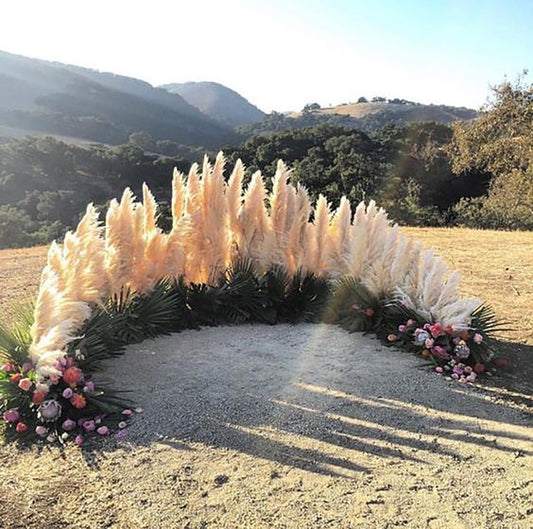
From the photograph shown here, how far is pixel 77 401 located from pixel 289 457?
124 centimetres

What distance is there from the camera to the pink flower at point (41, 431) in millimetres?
2825

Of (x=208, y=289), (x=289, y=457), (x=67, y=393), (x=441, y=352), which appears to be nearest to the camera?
(x=289, y=457)

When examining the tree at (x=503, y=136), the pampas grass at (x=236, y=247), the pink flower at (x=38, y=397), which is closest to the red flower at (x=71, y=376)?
the pink flower at (x=38, y=397)

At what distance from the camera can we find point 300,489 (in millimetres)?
2400

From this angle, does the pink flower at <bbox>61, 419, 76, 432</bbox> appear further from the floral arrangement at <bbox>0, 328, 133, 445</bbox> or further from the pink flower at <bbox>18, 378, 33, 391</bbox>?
the pink flower at <bbox>18, 378, 33, 391</bbox>

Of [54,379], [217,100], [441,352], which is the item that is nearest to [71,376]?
[54,379]

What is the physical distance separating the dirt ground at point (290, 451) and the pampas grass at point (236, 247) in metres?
0.60

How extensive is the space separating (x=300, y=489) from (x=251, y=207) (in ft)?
10.3

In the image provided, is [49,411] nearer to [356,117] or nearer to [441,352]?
[441,352]

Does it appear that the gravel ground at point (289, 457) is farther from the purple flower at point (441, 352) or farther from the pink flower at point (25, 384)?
the pink flower at point (25, 384)

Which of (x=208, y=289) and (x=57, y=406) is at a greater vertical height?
(x=208, y=289)

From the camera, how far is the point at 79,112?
207 ft

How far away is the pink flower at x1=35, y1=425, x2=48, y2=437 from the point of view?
9.27 ft

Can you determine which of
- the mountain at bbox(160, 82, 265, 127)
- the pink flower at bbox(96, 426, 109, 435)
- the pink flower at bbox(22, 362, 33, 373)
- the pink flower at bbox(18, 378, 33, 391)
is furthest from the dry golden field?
the mountain at bbox(160, 82, 265, 127)
